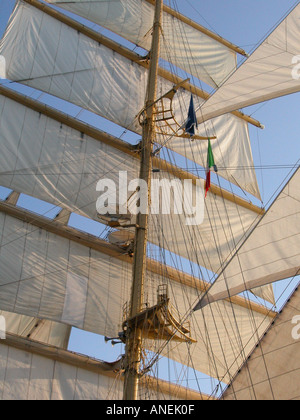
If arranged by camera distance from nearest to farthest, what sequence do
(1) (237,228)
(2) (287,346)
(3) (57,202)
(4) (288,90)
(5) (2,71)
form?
(2) (287,346) < (4) (288,90) < (3) (57,202) < (5) (2,71) < (1) (237,228)

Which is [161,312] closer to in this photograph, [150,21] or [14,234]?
[14,234]

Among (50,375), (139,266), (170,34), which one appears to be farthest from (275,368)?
(170,34)

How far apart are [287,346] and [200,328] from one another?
30.4ft

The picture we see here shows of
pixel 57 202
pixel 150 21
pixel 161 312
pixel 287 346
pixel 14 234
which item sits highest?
pixel 150 21

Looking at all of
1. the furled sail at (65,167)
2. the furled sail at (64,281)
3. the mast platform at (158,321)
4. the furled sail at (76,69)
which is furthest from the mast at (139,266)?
the furled sail at (64,281)

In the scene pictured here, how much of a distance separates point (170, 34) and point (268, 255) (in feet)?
47.3

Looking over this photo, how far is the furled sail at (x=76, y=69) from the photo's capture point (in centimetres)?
1518

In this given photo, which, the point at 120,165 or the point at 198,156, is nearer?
the point at 120,165

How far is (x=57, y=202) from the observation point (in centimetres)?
1343

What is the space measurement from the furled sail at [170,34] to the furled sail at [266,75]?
808 centimetres

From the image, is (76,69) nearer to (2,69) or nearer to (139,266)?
(2,69)

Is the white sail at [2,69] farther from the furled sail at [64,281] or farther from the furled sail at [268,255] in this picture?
the furled sail at [268,255]

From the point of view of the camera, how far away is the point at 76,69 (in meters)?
15.9

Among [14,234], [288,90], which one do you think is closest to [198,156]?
[14,234]
